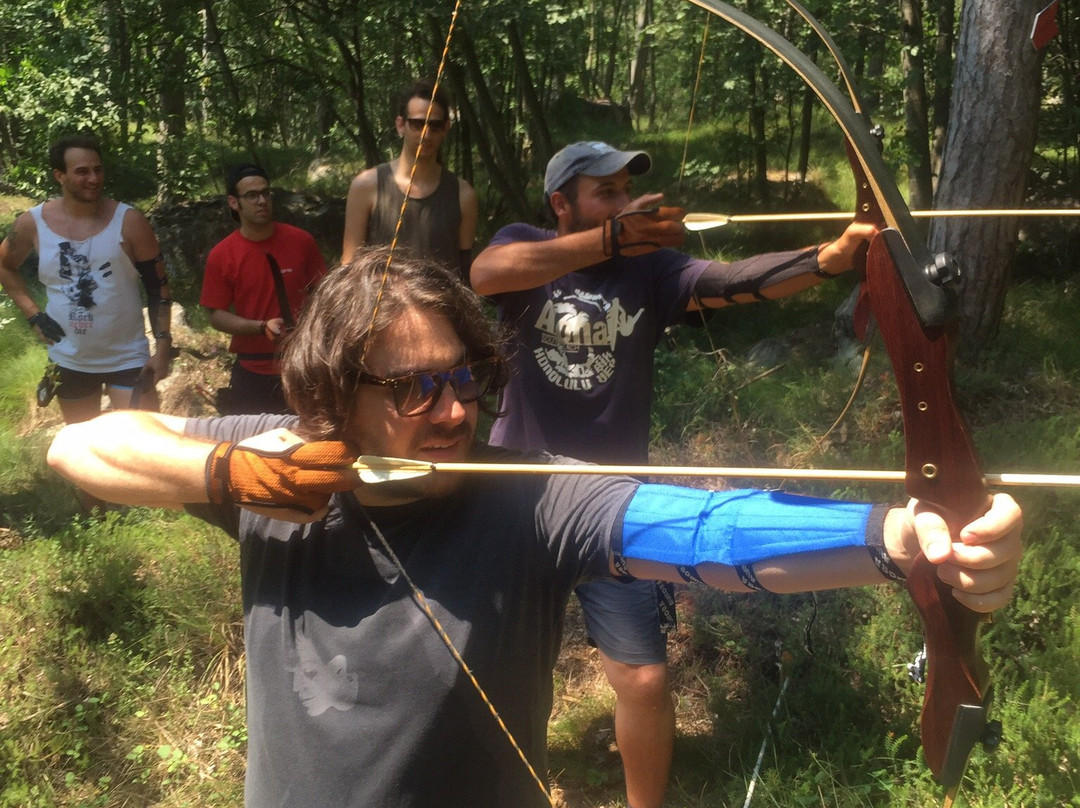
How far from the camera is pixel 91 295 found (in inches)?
121

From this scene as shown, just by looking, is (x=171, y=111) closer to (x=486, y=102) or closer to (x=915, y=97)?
(x=486, y=102)

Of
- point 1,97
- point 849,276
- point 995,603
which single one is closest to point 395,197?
point 995,603

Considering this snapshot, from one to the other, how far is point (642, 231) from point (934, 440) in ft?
2.99

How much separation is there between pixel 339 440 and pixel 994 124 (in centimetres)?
338

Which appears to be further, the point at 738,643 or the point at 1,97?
the point at 1,97

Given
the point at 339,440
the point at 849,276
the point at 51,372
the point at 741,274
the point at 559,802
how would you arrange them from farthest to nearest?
the point at 849,276, the point at 51,372, the point at 559,802, the point at 741,274, the point at 339,440

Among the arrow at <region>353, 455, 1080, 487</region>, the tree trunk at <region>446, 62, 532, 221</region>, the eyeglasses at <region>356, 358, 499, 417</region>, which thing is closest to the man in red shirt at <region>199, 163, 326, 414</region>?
the eyeglasses at <region>356, 358, 499, 417</region>

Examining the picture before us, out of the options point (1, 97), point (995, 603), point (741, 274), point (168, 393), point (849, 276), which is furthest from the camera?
point (1, 97)

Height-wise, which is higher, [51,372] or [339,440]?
[339,440]

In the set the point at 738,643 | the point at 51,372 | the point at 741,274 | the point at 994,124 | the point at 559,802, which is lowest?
the point at 559,802

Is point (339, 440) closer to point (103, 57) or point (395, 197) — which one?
point (395, 197)

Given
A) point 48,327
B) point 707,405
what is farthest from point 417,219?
point 707,405

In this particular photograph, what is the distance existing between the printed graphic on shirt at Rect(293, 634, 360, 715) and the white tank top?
7.89ft

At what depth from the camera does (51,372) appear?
3215 millimetres
